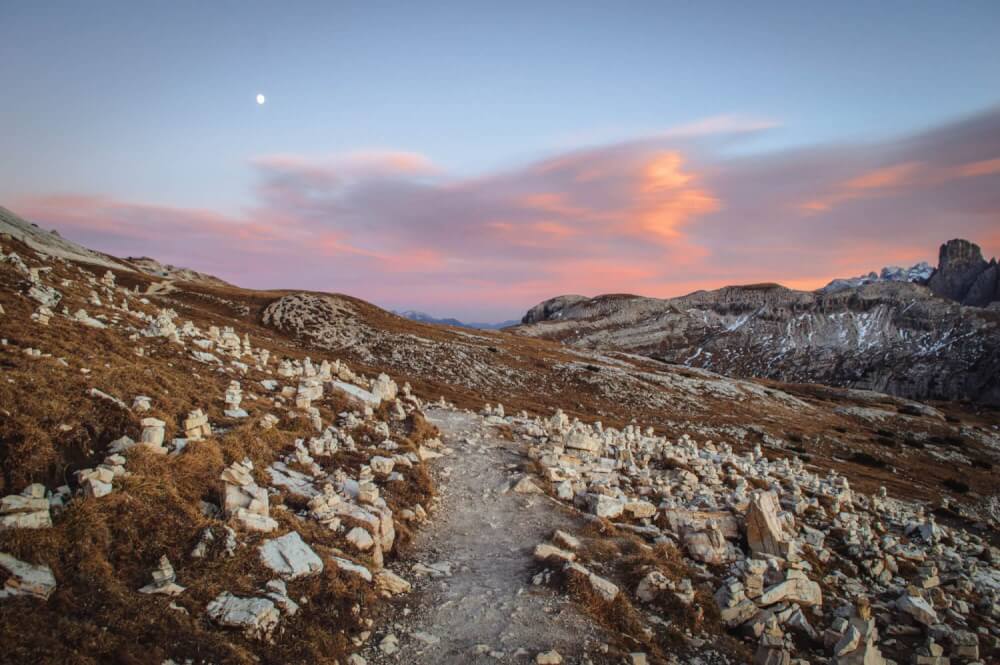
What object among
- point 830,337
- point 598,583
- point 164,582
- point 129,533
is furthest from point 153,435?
point 830,337

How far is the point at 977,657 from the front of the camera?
10820mm

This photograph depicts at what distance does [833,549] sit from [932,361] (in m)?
168


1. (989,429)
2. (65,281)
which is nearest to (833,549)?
(65,281)

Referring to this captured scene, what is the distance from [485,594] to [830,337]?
191 metres

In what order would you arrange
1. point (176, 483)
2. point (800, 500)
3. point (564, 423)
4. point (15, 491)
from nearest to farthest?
point (15, 491) < point (176, 483) < point (800, 500) < point (564, 423)

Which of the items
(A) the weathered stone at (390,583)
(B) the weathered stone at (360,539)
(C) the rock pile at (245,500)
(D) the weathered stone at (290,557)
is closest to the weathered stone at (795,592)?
(A) the weathered stone at (390,583)

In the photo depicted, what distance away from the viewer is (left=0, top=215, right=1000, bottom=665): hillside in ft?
26.2

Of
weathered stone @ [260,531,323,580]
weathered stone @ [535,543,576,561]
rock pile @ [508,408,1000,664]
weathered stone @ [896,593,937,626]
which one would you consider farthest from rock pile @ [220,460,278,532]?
weathered stone @ [896,593,937,626]

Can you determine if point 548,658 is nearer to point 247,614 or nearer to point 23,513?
point 247,614

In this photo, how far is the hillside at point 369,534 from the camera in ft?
26.2

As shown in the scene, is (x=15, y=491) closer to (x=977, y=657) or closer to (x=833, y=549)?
(x=977, y=657)

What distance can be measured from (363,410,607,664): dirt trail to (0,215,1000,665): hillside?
59 mm

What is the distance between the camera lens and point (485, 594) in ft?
35.3

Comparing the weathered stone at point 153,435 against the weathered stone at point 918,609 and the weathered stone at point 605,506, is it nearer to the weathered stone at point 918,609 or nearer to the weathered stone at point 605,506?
the weathered stone at point 605,506
